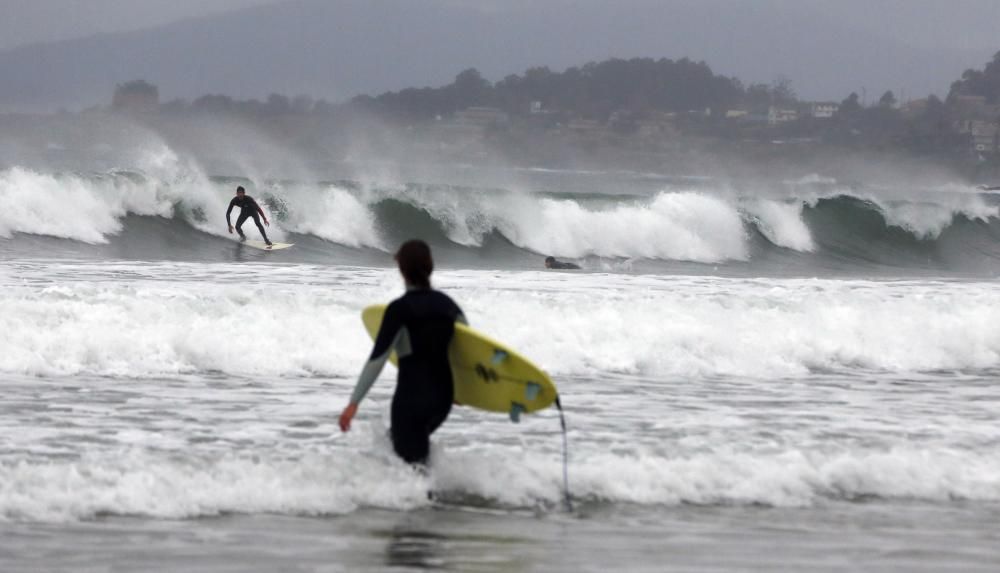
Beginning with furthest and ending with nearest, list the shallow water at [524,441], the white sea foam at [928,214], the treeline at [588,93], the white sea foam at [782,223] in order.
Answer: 1. the treeline at [588,93]
2. the white sea foam at [928,214]
3. the white sea foam at [782,223]
4. the shallow water at [524,441]

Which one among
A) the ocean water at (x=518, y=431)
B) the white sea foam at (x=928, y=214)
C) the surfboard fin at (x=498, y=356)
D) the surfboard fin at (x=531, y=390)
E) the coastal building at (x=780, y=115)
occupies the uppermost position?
the coastal building at (x=780, y=115)

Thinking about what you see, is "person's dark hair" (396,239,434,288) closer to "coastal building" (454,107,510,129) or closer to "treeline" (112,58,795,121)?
"treeline" (112,58,795,121)

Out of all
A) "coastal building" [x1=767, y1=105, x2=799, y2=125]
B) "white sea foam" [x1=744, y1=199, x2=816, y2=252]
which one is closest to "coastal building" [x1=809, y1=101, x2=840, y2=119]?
"coastal building" [x1=767, y1=105, x2=799, y2=125]

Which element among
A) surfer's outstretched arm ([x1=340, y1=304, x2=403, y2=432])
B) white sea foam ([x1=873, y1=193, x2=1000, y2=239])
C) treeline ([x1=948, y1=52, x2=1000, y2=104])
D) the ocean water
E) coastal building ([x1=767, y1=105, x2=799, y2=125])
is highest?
treeline ([x1=948, y1=52, x2=1000, y2=104])

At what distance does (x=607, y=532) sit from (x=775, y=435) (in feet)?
8.77

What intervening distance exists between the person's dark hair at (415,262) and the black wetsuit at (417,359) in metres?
0.06

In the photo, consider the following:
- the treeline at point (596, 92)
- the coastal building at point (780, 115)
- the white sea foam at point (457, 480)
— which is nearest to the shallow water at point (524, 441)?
the white sea foam at point (457, 480)

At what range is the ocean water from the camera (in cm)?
651

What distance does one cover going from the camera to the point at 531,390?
23.1 feet

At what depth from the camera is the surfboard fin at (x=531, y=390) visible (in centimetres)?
701

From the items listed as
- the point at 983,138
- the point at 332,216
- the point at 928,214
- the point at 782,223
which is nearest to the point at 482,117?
the point at 983,138

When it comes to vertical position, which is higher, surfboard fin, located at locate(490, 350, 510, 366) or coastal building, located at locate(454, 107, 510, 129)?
coastal building, located at locate(454, 107, 510, 129)

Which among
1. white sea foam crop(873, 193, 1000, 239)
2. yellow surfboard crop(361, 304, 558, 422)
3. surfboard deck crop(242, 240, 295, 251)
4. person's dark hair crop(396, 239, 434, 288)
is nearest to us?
person's dark hair crop(396, 239, 434, 288)

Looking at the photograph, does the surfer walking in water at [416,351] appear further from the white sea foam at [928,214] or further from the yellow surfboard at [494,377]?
the white sea foam at [928,214]
